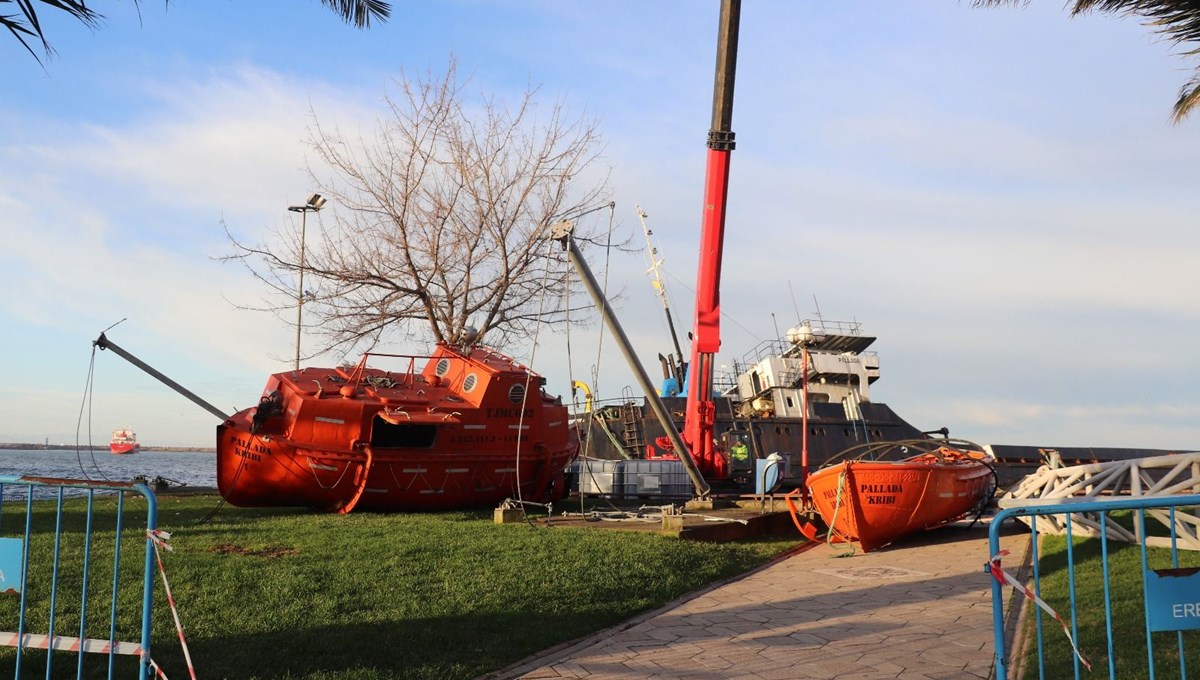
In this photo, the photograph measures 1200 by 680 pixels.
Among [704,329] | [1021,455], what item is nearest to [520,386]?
[704,329]

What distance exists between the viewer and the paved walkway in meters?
6.48

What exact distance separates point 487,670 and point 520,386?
11216mm

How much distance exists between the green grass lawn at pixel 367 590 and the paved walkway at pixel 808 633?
418mm

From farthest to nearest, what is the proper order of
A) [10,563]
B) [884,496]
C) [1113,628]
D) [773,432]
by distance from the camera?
[773,432], [884,496], [1113,628], [10,563]

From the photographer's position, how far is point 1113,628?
23.1 ft

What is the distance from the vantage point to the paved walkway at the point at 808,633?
648 centimetres

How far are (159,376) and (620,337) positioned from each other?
920cm

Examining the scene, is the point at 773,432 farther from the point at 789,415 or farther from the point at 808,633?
the point at 808,633

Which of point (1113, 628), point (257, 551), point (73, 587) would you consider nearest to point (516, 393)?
point (257, 551)

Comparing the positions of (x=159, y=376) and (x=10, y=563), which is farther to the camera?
(x=159, y=376)

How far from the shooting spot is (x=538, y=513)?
16922 millimetres

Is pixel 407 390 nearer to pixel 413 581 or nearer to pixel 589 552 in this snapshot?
pixel 589 552

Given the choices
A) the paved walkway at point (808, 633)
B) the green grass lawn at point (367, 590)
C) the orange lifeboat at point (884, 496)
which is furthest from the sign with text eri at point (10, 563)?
the orange lifeboat at point (884, 496)

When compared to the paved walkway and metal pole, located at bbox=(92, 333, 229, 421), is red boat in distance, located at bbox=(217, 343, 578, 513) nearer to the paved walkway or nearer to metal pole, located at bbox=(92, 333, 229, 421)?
metal pole, located at bbox=(92, 333, 229, 421)
